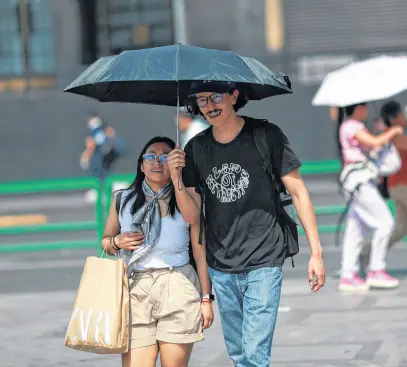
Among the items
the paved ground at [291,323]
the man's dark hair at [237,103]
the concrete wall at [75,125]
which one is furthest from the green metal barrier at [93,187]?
the concrete wall at [75,125]

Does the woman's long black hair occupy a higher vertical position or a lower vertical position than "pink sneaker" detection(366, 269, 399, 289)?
higher

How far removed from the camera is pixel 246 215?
5375 millimetres

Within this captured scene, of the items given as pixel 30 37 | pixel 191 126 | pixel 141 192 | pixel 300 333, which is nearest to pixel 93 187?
pixel 191 126

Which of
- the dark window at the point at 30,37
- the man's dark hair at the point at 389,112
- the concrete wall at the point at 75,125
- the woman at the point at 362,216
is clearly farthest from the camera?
the dark window at the point at 30,37

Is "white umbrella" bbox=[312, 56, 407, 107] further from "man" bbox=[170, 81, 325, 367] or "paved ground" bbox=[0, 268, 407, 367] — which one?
"man" bbox=[170, 81, 325, 367]

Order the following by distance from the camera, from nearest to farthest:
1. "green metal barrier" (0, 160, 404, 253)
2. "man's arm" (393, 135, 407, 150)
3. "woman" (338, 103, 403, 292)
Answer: "woman" (338, 103, 403, 292) < "man's arm" (393, 135, 407, 150) < "green metal barrier" (0, 160, 404, 253)

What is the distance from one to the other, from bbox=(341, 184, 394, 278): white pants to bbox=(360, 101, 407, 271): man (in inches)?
16.0

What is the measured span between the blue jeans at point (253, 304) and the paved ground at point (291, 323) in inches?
76.1

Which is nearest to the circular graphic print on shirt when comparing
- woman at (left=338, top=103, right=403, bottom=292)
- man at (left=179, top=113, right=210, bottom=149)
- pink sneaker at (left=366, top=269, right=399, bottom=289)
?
woman at (left=338, top=103, right=403, bottom=292)

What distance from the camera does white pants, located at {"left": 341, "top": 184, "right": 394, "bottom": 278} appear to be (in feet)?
33.0

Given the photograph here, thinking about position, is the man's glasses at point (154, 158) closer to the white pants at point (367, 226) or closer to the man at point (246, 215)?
the man at point (246, 215)

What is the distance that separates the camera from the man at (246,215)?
5.34 m

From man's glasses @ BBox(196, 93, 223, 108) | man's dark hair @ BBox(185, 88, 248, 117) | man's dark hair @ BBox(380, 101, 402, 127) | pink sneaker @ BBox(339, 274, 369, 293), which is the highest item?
man's glasses @ BBox(196, 93, 223, 108)

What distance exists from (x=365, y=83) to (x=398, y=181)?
110cm
